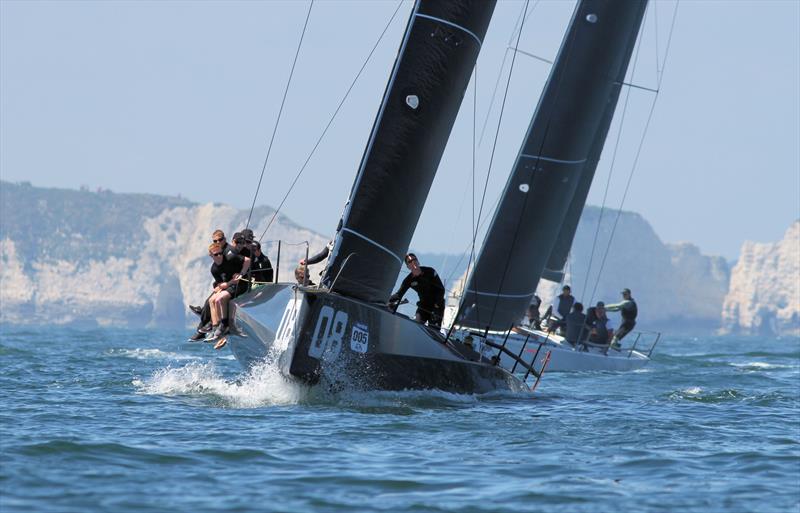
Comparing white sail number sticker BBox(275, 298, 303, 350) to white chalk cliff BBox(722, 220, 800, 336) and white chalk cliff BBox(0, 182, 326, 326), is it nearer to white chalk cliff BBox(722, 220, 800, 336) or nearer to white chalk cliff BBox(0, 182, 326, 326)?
white chalk cliff BBox(0, 182, 326, 326)

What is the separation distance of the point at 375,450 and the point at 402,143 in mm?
3467

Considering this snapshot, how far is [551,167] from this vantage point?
21.2 metres

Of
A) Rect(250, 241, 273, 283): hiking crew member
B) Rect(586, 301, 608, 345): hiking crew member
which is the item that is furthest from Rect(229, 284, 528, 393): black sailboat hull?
Rect(586, 301, 608, 345): hiking crew member

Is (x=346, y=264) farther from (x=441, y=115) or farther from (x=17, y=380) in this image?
(x=17, y=380)

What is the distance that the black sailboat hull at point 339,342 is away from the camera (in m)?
11.5

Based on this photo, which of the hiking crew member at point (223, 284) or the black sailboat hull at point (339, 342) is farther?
the hiking crew member at point (223, 284)

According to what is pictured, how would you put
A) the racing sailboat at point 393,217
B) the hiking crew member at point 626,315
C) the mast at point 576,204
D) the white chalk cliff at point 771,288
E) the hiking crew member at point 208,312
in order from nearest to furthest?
the racing sailboat at point 393,217, the hiking crew member at point 208,312, the hiking crew member at point 626,315, the mast at point 576,204, the white chalk cliff at point 771,288

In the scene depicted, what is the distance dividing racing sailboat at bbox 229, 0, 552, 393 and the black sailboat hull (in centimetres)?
1

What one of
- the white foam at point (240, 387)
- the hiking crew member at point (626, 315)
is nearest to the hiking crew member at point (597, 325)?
the hiking crew member at point (626, 315)

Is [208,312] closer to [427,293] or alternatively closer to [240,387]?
[240,387]

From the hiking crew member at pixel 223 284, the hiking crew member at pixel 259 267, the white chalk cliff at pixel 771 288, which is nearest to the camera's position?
the hiking crew member at pixel 223 284

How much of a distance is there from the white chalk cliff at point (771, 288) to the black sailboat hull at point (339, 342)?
160302mm

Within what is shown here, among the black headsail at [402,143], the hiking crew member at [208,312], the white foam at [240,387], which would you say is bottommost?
the white foam at [240,387]

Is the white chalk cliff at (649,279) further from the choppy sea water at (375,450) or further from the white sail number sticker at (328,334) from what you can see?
the white sail number sticker at (328,334)
